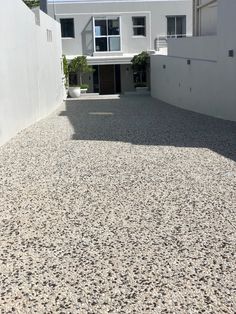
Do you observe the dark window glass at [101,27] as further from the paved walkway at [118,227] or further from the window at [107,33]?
the paved walkway at [118,227]

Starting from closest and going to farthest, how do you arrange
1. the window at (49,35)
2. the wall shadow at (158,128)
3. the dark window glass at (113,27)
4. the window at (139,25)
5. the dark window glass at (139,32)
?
1. the wall shadow at (158,128)
2. the window at (49,35)
3. the dark window glass at (113,27)
4. the window at (139,25)
5. the dark window glass at (139,32)

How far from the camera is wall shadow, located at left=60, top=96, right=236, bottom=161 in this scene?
40.8ft

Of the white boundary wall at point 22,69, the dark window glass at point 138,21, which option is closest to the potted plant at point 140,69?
the dark window glass at point 138,21

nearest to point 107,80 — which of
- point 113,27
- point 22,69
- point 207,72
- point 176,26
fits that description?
point 113,27

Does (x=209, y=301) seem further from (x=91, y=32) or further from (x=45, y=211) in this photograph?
(x=91, y=32)

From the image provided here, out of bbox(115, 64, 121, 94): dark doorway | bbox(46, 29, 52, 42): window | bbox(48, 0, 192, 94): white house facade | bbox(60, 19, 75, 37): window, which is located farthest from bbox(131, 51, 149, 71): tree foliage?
bbox(46, 29, 52, 42): window

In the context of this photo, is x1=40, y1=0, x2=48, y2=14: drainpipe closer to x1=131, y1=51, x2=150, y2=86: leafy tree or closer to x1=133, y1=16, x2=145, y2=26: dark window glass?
x1=133, y1=16, x2=145, y2=26: dark window glass

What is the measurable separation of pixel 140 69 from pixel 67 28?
19.0 feet

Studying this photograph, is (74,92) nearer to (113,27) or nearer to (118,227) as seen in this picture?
(113,27)

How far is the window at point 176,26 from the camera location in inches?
1341

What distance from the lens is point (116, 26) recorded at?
110 feet

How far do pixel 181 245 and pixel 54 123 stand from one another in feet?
39.9

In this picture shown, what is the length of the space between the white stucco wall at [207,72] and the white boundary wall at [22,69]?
6.10 m

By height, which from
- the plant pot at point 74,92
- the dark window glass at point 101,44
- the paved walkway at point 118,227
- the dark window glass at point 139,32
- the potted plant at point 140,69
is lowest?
the plant pot at point 74,92
